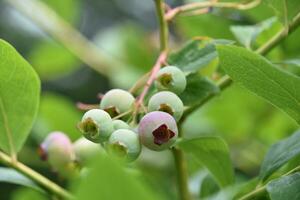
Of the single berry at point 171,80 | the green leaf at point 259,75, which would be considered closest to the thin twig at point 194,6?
the single berry at point 171,80

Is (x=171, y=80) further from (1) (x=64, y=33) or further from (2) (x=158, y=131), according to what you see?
(1) (x=64, y=33)

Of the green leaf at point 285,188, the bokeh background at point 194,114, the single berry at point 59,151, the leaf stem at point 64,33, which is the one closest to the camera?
the green leaf at point 285,188

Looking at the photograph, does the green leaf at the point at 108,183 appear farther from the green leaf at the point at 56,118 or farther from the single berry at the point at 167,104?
the green leaf at the point at 56,118

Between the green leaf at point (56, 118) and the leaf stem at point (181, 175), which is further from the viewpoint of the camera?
the green leaf at point (56, 118)

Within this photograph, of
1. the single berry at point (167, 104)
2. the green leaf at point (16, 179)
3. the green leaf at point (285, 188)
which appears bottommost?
the green leaf at point (16, 179)

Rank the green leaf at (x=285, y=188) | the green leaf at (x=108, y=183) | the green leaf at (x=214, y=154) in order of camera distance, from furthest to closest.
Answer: the green leaf at (x=214, y=154), the green leaf at (x=285, y=188), the green leaf at (x=108, y=183)

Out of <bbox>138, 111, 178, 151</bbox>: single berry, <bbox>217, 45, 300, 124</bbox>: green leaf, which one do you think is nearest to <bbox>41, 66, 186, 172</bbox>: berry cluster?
<bbox>138, 111, 178, 151</bbox>: single berry

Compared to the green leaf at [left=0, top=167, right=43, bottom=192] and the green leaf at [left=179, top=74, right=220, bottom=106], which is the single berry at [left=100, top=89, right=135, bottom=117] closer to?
the green leaf at [left=179, top=74, right=220, bottom=106]

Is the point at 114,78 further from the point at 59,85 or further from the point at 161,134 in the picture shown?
the point at 59,85

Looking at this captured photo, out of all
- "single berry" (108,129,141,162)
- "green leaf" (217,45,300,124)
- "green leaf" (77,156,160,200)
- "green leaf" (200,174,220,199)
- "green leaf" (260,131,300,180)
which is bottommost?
"green leaf" (200,174,220,199)
